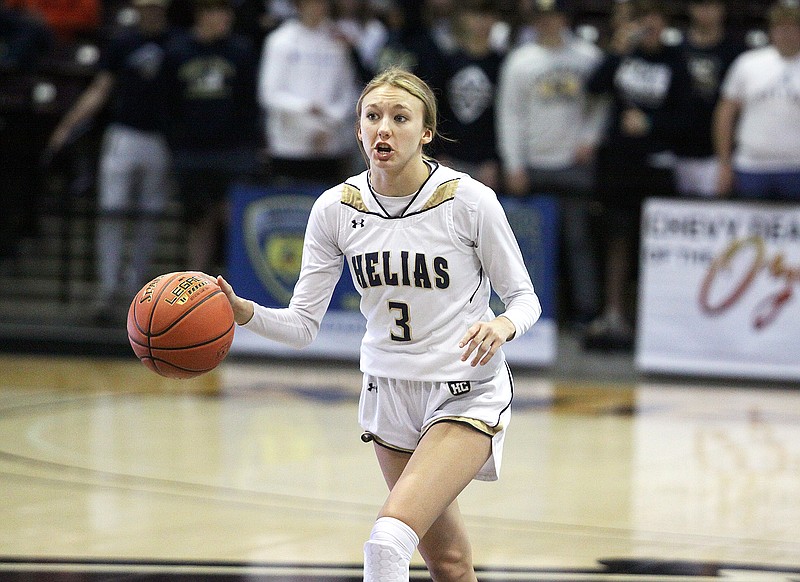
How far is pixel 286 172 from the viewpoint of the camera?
10586mm

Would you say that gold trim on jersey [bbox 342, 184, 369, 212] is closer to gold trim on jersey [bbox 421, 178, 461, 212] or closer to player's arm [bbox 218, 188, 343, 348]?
player's arm [bbox 218, 188, 343, 348]

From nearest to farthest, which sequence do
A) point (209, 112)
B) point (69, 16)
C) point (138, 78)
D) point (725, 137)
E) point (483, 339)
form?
point (483, 339) < point (725, 137) < point (209, 112) < point (138, 78) < point (69, 16)

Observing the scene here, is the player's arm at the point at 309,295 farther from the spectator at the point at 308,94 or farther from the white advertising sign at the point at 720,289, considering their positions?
the spectator at the point at 308,94

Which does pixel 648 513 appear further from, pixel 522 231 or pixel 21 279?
pixel 21 279

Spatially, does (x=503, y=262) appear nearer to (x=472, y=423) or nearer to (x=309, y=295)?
(x=472, y=423)

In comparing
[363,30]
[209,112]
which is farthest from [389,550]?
[363,30]

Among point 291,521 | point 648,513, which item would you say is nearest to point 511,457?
point 648,513

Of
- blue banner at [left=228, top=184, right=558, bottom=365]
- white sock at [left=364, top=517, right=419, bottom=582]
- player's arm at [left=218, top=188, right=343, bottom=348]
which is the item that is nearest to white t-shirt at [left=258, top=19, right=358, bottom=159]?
blue banner at [left=228, top=184, right=558, bottom=365]

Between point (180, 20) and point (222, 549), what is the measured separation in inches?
331

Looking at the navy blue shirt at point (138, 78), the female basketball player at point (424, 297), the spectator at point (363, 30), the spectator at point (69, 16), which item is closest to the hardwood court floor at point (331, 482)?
the female basketball player at point (424, 297)

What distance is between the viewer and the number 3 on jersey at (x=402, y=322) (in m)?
3.74

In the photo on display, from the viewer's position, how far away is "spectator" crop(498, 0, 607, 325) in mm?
10109

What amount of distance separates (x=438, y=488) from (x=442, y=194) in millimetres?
845

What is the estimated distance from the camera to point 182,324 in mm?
3771
